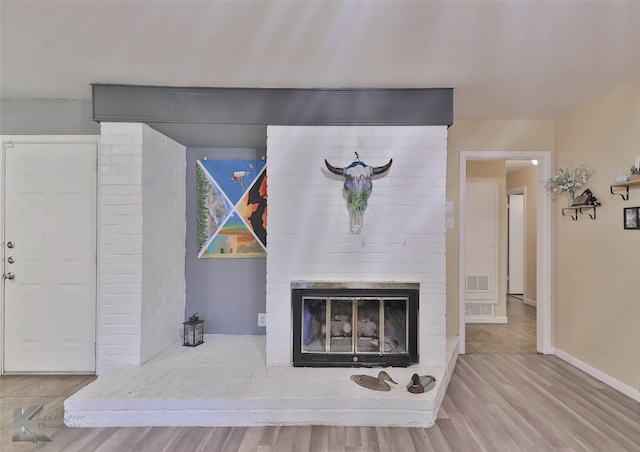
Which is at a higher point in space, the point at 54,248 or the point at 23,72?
the point at 23,72

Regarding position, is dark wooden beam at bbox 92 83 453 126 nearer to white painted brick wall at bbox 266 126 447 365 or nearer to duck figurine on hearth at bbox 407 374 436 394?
white painted brick wall at bbox 266 126 447 365

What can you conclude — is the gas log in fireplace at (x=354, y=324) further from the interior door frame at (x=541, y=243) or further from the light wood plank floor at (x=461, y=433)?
the interior door frame at (x=541, y=243)

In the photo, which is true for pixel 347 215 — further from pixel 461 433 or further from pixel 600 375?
pixel 600 375

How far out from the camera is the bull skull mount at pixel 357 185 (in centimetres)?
268

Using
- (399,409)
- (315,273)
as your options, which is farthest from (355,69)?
(399,409)

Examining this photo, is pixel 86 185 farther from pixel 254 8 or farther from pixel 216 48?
pixel 254 8

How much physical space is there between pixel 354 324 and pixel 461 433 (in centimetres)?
101

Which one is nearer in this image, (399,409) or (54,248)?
(399,409)

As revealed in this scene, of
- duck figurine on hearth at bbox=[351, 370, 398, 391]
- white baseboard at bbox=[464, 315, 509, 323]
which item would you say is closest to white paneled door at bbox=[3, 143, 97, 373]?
duck figurine on hearth at bbox=[351, 370, 398, 391]

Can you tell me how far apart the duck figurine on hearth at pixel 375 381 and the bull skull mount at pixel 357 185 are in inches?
44.2

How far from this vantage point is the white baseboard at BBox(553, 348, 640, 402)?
2.62 metres

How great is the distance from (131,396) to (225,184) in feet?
6.60

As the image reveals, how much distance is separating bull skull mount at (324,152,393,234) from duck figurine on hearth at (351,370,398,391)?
3.68 feet

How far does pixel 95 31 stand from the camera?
2.02 meters
